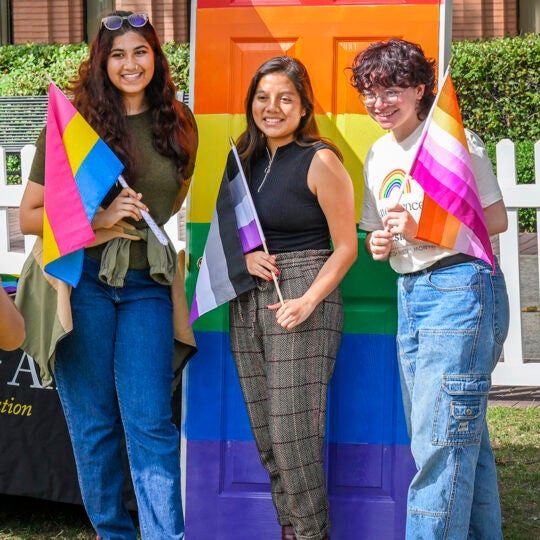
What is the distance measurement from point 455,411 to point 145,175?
1.35 meters

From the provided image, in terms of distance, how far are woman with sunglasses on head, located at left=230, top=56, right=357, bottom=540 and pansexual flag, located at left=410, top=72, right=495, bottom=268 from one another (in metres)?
0.34

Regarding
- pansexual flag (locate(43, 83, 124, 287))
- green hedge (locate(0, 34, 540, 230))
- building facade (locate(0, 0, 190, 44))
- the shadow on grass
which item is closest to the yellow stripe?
pansexual flag (locate(43, 83, 124, 287))

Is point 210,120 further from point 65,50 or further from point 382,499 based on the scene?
point 65,50

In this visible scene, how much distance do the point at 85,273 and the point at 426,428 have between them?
1.27 meters

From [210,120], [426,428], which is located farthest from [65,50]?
[426,428]

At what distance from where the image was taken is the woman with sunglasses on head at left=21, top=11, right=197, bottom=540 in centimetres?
329

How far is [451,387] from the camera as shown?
118 inches

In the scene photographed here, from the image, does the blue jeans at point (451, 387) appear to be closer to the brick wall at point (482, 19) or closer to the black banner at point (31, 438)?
the black banner at point (31, 438)

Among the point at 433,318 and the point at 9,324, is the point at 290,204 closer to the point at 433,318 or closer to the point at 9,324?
the point at 433,318

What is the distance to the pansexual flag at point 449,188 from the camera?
3.03 m

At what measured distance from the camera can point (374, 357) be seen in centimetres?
374

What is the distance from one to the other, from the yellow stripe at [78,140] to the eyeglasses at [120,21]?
333mm

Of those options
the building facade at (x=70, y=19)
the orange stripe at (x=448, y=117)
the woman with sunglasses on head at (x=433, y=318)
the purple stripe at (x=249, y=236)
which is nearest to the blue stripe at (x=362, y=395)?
the woman with sunglasses on head at (x=433, y=318)

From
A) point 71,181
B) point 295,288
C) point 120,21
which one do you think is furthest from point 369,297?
point 120,21
